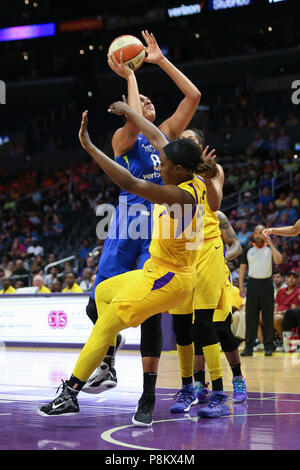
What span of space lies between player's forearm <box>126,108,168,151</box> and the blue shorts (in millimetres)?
653

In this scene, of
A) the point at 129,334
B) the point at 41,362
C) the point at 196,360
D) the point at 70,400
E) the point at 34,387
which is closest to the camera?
the point at 70,400

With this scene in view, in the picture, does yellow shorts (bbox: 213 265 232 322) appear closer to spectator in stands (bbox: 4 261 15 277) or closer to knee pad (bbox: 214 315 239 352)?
knee pad (bbox: 214 315 239 352)

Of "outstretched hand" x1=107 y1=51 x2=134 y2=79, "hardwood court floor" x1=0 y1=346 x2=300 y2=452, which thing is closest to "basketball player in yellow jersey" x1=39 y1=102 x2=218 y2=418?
"hardwood court floor" x1=0 y1=346 x2=300 y2=452

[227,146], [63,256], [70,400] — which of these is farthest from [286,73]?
[70,400]

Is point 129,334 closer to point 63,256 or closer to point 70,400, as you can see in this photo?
point 63,256

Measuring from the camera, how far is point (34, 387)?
23.8 feet

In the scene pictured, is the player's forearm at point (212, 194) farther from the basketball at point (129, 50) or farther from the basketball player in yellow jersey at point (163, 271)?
the basketball at point (129, 50)

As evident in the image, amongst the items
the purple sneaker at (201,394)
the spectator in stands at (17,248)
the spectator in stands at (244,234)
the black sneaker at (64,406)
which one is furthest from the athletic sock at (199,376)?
the spectator in stands at (17,248)

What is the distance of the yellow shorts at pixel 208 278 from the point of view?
5535mm

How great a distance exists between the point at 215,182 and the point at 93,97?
26106 millimetres

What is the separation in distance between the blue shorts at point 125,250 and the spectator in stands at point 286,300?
750cm

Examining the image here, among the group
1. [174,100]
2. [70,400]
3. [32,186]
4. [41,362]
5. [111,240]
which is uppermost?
[174,100]

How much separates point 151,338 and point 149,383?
12.1 inches

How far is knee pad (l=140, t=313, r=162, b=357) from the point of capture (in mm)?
4867
